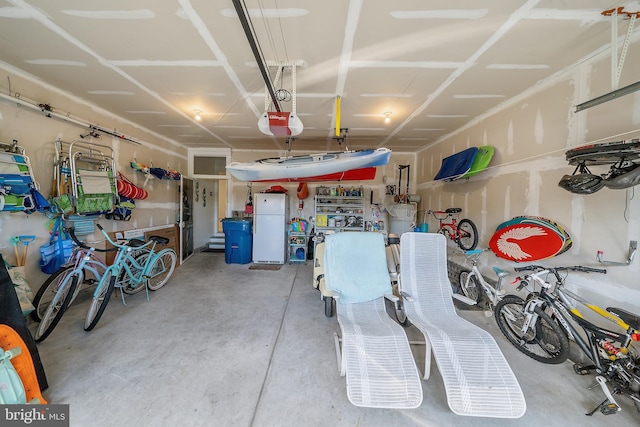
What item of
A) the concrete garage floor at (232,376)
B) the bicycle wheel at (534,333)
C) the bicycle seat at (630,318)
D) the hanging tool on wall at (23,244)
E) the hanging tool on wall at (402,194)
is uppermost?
the hanging tool on wall at (402,194)

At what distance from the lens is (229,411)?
1.57 meters

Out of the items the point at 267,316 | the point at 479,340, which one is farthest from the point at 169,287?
the point at 479,340

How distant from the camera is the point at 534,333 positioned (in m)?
2.17

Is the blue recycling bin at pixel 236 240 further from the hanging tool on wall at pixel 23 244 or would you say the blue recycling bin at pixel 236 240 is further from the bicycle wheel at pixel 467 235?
the bicycle wheel at pixel 467 235

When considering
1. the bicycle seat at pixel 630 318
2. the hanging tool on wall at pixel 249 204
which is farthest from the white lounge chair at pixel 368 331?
the hanging tool on wall at pixel 249 204

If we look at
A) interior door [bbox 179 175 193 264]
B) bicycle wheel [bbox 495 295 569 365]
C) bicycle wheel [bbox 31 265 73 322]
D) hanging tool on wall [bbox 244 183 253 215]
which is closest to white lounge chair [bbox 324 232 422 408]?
bicycle wheel [bbox 495 295 569 365]

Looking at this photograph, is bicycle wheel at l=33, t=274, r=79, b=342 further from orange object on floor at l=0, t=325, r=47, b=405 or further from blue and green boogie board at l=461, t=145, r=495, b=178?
blue and green boogie board at l=461, t=145, r=495, b=178

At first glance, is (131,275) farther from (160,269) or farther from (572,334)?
(572,334)

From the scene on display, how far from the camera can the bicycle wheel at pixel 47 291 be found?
2410 mm

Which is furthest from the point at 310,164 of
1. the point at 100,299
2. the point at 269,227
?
the point at 100,299

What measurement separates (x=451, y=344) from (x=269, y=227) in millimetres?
4238

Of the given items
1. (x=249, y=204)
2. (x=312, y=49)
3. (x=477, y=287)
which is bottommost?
(x=477, y=287)

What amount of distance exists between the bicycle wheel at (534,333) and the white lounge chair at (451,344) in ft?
2.09

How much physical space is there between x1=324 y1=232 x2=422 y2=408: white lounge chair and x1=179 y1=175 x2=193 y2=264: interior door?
13.9ft
